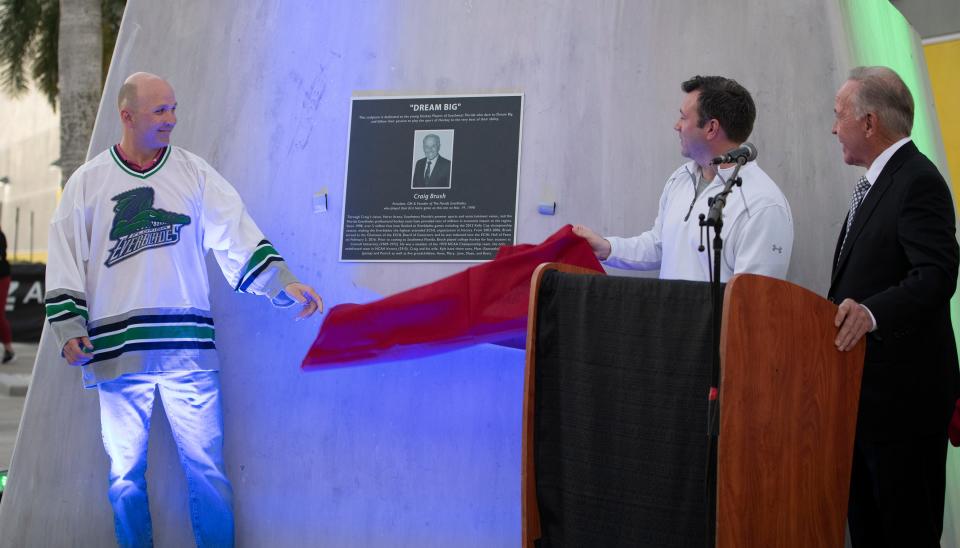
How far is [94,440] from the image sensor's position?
15.8ft

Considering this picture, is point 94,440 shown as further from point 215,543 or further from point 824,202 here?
point 824,202

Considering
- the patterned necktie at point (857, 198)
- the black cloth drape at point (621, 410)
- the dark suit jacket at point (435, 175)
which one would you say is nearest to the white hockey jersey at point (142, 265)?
the dark suit jacket at point (435, 175)

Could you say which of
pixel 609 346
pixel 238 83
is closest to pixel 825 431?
pixel 609 346

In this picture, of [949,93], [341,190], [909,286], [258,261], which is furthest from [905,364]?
[949,93]

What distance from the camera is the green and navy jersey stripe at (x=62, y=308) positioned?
4.08 metres

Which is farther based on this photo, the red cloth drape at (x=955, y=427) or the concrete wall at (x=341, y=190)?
the concrete wall at (x=341, y=190)

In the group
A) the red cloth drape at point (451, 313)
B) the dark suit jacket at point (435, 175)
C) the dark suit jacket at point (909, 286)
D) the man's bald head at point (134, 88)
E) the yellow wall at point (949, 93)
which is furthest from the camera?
the yellow wall at point (949, 93)

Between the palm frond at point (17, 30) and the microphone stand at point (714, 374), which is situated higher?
the palm frond at point (17, 30)

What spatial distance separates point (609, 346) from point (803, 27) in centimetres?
222

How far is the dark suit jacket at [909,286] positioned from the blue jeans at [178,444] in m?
2.64

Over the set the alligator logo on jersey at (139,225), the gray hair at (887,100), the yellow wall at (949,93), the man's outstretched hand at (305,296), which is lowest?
the man's outstretched hand at (305,296)

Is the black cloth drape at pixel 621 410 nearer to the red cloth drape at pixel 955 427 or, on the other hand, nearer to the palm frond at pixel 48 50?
the red cloth drape at pixel 955 427

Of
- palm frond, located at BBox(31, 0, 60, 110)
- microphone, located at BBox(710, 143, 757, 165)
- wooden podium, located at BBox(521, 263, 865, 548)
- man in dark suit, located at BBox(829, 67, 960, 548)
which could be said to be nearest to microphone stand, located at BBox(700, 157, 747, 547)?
wooden podium, located at BBox(521, 263, 865, 548)

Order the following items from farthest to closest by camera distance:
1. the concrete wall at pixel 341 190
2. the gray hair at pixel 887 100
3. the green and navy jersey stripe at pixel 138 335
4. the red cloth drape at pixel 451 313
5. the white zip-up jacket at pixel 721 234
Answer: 1. the concrete wall at pixel 341 190
2. the green and navy jersey stripe at pixel 138 335
3. the red cloth drape at pixel 451 313
4. the white zip-up jacket at pixel 721 234
5. the gray hair at pixel 887 100
